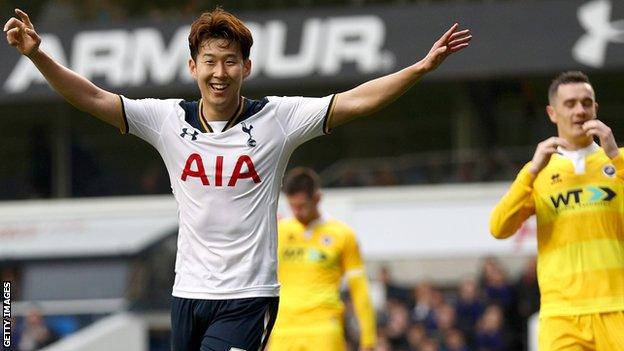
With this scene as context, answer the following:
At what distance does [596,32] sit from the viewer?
20219mm

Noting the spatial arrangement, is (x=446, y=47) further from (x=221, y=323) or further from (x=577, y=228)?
(x=577, y=228)

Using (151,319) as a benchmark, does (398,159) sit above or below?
above

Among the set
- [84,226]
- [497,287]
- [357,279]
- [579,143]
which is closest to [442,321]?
[497,287]

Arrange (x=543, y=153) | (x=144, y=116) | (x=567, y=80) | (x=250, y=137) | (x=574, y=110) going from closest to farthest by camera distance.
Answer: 1. (x=250, y=137)
2. (x=144, y=116)
3. (x=543, y=153)
4. (x=574, y=110)
5. (x=567, y=80)

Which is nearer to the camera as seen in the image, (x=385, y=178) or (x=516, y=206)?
(x=516, y=206)

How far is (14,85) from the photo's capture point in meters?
22.6

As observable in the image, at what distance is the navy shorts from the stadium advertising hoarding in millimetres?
14597

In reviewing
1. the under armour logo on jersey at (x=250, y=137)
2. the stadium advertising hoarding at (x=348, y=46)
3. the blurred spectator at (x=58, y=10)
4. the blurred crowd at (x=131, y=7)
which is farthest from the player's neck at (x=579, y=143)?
the blurred spectator at (x=58, y=10)

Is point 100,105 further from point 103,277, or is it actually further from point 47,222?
point 47,222

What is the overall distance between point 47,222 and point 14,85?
2471 mm

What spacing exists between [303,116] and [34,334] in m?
9.80

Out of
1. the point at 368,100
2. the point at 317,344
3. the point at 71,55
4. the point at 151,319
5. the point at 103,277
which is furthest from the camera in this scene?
the point at 71,55

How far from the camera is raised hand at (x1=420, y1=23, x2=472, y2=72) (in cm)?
620

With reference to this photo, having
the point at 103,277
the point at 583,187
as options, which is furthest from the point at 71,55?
the point at 583,187
